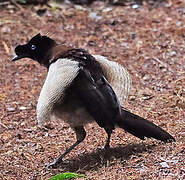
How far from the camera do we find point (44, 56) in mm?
5008

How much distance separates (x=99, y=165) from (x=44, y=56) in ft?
4.03

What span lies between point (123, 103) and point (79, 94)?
71.4 inches

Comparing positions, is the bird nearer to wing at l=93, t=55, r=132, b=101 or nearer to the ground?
wing at l=93, t=55, r=132, b=101

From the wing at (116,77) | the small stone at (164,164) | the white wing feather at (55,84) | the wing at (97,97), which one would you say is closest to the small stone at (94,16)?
the wing at (116,77)

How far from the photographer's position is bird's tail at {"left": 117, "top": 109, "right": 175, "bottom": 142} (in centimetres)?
485

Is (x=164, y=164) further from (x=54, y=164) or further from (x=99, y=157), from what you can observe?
(x=54, y=164)

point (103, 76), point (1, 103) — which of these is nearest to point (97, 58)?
point (103, 76)

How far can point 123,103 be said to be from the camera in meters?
6.19

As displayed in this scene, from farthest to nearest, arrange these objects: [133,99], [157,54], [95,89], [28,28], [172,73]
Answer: [28,28] < [157,54] < [172,73] < [133,99] < [95,89]

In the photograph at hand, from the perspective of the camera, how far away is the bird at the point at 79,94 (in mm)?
4434

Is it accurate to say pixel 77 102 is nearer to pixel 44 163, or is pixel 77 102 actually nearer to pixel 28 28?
pixel 44 163

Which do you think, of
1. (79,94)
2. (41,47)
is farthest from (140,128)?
(41,47)

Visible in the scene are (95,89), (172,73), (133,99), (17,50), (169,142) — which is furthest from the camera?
(172,73)

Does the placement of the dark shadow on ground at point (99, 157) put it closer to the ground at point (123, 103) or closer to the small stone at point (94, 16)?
the ground at point (123, 103)
